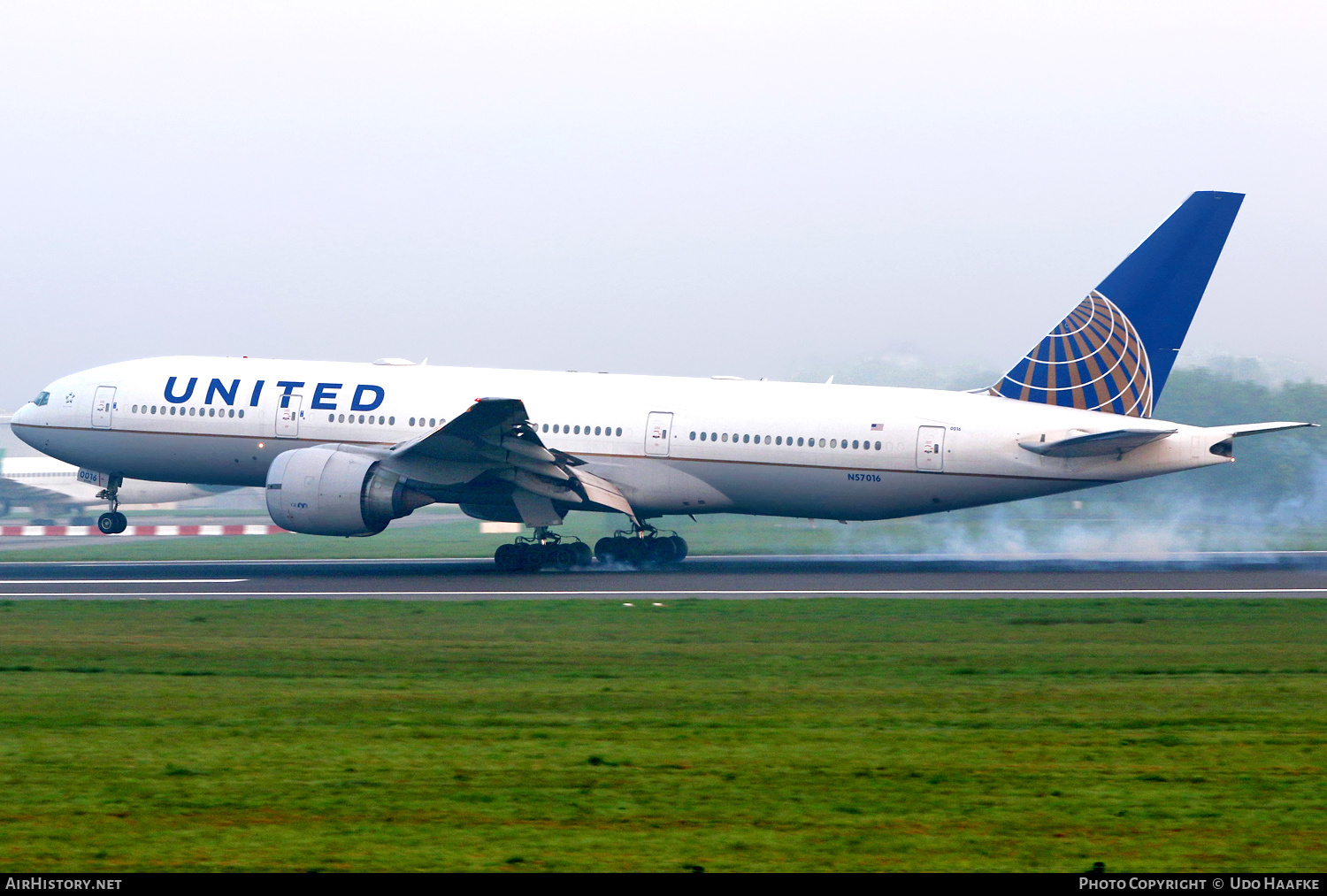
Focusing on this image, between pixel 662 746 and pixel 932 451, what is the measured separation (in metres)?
17.6

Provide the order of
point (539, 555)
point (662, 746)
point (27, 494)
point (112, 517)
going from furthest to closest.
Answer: point (27, 494)
point (112, 517)
point (539, 555)
point (662, 746)

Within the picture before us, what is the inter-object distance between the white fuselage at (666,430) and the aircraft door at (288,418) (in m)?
0.04

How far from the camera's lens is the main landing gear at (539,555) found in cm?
2761

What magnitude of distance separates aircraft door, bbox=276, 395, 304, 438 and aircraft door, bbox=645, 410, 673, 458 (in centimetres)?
797

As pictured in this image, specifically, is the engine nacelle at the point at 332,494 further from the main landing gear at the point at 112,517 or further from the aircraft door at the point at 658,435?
the main landing gear at the point at 112,517

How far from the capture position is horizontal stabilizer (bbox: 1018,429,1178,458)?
25828mm

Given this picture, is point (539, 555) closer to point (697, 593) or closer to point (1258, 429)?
point (697, 593)

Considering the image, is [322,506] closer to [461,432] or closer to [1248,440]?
[461,432]

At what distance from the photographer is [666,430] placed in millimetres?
28078

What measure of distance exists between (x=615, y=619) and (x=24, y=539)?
31.2 meters

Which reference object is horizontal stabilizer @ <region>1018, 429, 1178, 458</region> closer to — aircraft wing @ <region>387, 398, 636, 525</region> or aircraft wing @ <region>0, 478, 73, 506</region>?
aircraft wing @ <region>387, 398, 636, 525</region>

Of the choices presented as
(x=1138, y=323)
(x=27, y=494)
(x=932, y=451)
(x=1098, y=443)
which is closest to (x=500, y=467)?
(x=932, y=451)
